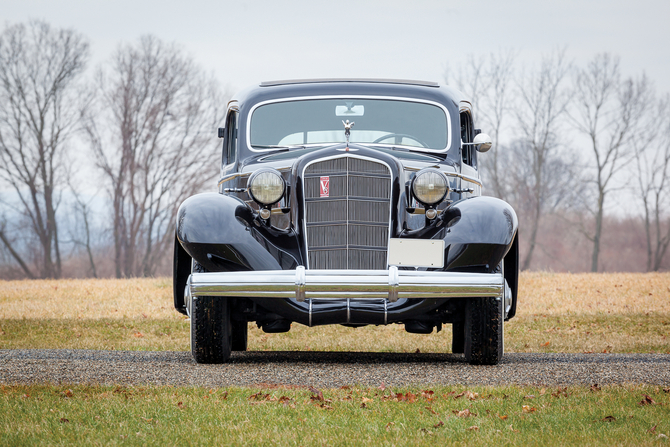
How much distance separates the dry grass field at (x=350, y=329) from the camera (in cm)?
982

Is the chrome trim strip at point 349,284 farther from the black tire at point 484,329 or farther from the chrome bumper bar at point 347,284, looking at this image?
the black tire at point 484,329

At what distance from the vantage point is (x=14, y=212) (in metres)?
35.4

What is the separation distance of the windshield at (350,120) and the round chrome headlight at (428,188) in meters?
1.10

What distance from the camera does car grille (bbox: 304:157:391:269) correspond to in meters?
6.02

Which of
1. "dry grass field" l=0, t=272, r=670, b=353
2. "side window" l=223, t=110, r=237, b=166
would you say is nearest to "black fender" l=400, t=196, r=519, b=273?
"side window" l=223, t=110, r=237, b=166

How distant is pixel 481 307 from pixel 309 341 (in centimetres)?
476

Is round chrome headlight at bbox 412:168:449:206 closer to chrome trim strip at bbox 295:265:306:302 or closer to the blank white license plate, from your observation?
the blank white license plate

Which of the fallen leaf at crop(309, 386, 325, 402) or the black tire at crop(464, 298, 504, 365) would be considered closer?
the fallen leaf at crop(309, 386, 325, 402)

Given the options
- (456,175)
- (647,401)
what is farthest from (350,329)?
(647,401)

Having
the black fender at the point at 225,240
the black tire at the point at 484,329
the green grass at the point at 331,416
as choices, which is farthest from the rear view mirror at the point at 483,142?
the green grass at the point at 331,416

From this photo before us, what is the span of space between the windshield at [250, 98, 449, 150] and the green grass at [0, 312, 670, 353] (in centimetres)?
288

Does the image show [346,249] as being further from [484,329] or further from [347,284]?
[484,329]

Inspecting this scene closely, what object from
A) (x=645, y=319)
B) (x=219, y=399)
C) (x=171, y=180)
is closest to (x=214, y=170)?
(x=171, y=180)

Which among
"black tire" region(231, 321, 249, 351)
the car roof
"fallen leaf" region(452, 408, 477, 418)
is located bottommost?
"black tire" region(231, 321, 249, 351)
